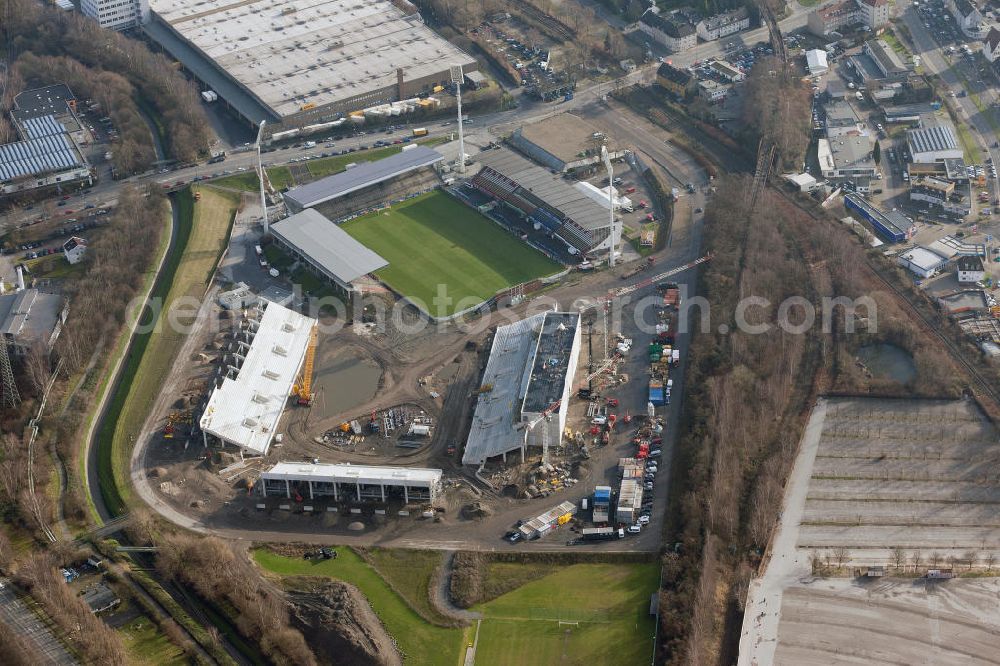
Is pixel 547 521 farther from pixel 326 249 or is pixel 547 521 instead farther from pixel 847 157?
pixel 847 157

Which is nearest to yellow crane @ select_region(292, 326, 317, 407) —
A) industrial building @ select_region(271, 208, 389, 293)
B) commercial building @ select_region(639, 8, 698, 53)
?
industrial building @ select_region(271, 208, 389, 293)

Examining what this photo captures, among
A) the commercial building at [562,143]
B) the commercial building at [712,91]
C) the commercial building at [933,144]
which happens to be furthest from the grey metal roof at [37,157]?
the commercial building at [933,144]

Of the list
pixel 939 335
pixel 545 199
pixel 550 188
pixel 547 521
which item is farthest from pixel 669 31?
pixel 547 521

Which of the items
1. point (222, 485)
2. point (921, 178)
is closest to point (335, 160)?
point (222, 485)

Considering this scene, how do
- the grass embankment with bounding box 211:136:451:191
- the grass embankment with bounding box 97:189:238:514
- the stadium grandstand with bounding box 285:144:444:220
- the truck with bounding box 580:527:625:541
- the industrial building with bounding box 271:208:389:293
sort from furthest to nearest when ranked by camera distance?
the grass embankment with bounding box 211:136:451:191
the stadium grandstand with bounding box 285:144:444:220
the industrial building with bounding box 271:208:389:293
the grass embankment with bounding box 97:189:238:514
the truck with bounding box 580:527:625:541

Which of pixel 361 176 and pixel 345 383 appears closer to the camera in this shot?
pixel 345 383

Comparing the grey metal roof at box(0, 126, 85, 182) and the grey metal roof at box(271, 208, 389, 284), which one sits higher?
the grey metal roof at box(0, 126, 85, 182)

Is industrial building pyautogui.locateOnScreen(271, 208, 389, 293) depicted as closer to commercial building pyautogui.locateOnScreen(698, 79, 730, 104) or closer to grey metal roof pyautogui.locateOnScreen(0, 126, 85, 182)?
grey metal roof pyautogui.locateOnScreen(0, 126, 85, 182)
